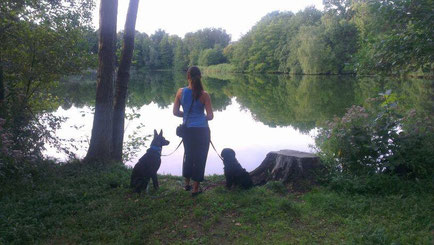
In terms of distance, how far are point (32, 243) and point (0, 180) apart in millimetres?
2047

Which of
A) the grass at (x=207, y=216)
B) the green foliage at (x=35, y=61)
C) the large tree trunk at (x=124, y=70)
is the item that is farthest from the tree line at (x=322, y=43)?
the grass at (x=207, y=216)

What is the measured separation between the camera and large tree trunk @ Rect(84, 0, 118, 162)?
6.54 meters

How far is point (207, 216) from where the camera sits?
14.6ft

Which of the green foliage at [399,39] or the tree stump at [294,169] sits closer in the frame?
the green foliage at [399,39]

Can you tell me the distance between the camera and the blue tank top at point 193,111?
484cm

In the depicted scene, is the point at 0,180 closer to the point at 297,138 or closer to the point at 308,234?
the point at 308,234

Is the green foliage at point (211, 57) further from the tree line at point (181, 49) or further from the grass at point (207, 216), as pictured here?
the grass at point (207, 216)

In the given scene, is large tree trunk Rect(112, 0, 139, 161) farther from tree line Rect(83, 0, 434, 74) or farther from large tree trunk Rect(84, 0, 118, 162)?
tree line Rect(83, 0, 434, 74)

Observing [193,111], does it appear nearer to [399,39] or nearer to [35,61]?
[399,39]

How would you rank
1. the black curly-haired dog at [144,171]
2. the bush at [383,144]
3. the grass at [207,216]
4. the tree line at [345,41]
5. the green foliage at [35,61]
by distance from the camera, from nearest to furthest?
1. the grass at [207,216]
2. the black curly-haired dog at [144,171]
3. the bush at [383,144]
4. the tree line at [345,41]
5. the green foliage at [35,61]

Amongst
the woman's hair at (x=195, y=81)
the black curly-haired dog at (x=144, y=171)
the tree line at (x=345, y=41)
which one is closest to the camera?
the woman's hair at (x=195, y=81)

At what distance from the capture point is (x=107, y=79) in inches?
264

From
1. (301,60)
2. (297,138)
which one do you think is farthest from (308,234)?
(301,60)

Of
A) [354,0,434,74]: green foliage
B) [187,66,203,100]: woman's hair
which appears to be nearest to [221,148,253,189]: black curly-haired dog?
[187,66,203,100]: woman's hair
